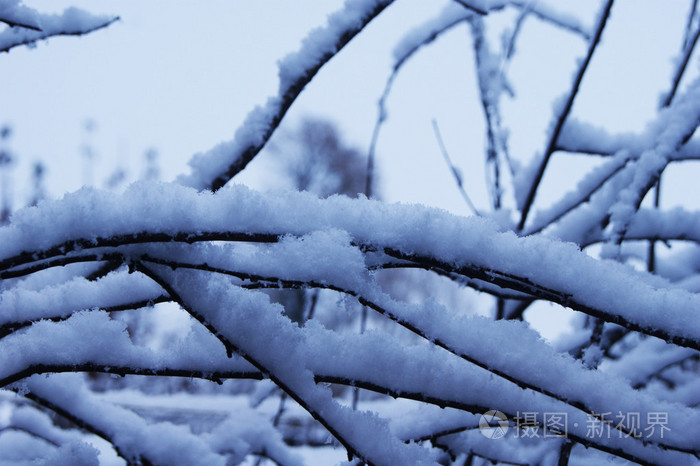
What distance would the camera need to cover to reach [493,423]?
2.12ft

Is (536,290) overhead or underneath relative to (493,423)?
overhead

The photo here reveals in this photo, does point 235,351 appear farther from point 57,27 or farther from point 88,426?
point 57,27

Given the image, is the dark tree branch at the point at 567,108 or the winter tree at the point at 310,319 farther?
the dark tree branch at the point at 567,108

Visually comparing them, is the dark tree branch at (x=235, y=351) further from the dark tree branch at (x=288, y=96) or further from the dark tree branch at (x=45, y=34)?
the dark tree branch at (x=45, y=34)

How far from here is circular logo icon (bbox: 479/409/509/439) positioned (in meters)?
0.50

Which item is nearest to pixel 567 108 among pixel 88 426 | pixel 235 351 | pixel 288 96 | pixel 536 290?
pixel 288 96

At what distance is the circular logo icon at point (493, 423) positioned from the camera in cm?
50

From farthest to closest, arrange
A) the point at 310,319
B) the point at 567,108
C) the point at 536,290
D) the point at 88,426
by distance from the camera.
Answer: the point at 567,108 < the point at 88,426 < the point at 310,319 < the point at 536,290

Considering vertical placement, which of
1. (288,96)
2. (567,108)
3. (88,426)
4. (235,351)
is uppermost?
(567,108)

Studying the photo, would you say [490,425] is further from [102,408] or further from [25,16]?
[25,16]

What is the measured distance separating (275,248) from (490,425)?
0.39 meters

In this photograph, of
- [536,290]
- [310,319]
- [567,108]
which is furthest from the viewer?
[567,108]

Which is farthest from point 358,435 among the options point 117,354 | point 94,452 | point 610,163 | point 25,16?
point 610,163

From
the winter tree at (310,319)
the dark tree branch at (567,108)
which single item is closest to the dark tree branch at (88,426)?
the winter tree at (310,319)
